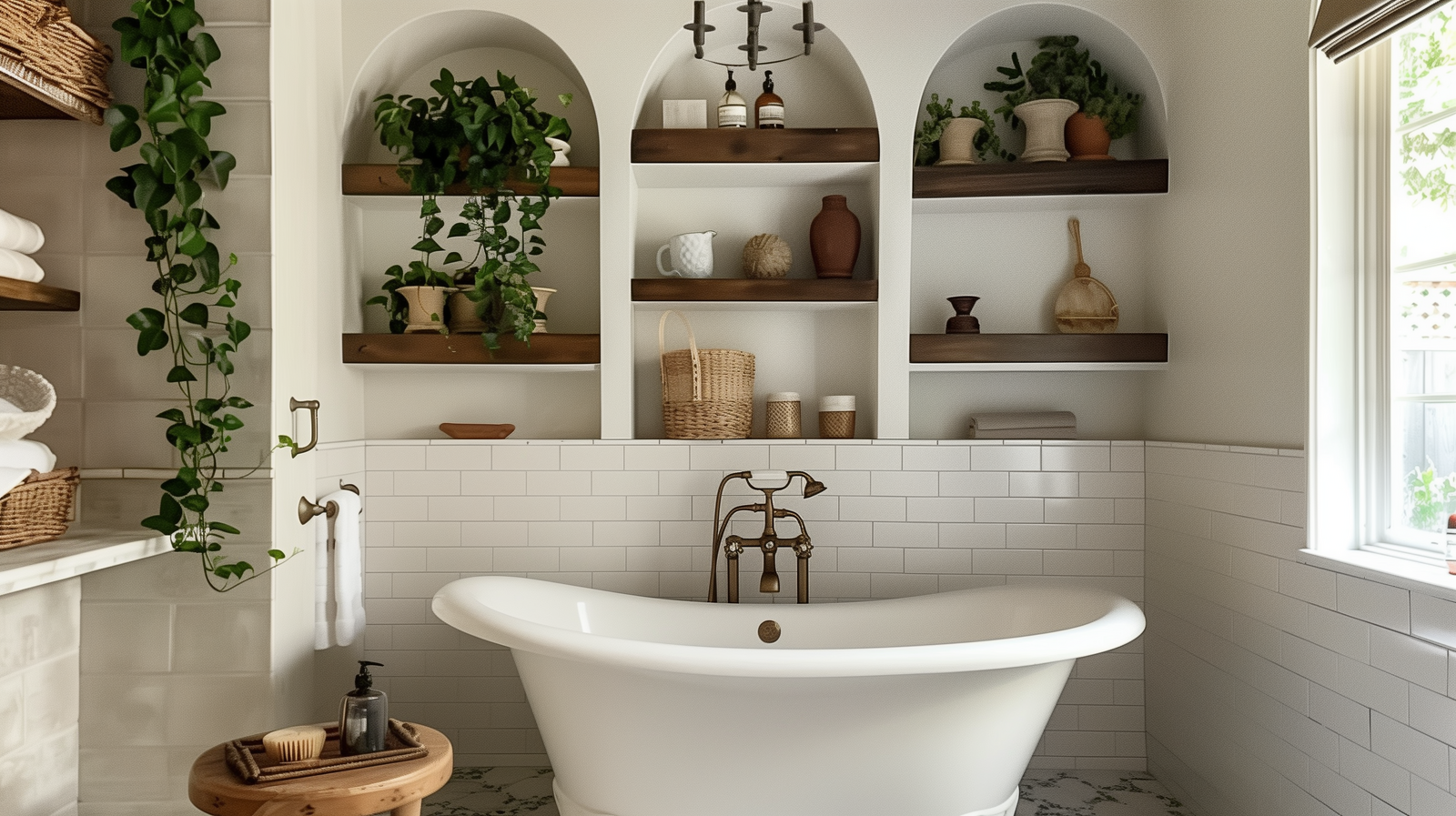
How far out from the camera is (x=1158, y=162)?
310cm

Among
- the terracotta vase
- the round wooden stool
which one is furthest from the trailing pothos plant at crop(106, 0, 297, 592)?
the terracotta vase

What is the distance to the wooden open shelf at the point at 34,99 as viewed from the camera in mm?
1933

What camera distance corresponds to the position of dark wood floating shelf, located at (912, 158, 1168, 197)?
310 cm

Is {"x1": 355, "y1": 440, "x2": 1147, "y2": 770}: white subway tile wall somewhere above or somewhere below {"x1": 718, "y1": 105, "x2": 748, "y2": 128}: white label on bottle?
below

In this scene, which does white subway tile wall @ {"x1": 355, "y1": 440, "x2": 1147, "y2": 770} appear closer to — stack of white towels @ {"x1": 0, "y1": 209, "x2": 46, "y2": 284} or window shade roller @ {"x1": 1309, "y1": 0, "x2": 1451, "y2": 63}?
stack of white towels @ {"x1": 0, "y1": 209, "x2": 46, "y2": 284}

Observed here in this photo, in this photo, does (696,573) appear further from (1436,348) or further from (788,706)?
(1436,348)

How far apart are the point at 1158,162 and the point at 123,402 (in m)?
3.08

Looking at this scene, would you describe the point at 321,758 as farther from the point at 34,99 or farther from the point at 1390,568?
the point at 1390,568

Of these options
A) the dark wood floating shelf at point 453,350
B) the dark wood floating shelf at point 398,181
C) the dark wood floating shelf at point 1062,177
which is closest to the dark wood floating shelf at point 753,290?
the dark wood floating shelf at point 453,350

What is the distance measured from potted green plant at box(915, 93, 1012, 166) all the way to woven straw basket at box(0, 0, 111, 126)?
2326 mm

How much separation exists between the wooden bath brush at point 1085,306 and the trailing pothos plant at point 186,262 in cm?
245

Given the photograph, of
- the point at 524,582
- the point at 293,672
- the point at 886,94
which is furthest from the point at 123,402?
the point at 886,94

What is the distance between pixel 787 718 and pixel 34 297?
1.90m

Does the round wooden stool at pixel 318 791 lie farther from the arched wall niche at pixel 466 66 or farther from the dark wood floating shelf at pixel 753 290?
the arched wall niche at pixel 466 66
